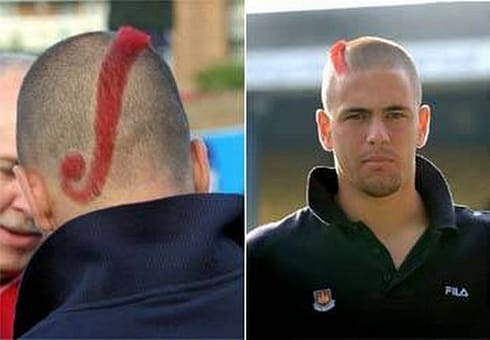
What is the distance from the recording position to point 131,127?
3.25m

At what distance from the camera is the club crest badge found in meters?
3.18

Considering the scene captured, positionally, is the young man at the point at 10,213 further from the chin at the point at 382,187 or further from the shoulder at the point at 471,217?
the shoulder at the point at 471,217

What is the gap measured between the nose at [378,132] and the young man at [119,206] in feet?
1.58

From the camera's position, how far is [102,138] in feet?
10.7

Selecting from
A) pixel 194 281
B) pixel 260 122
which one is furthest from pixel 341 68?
pixel 194 281

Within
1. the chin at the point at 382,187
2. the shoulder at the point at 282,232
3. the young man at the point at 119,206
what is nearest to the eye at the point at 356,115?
the chin at the point at 382,187

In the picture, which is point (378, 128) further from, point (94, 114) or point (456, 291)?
point (94, 114)

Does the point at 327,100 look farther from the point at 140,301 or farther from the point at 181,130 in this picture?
the point at 140,301

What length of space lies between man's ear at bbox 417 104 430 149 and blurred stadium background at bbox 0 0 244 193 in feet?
1.92

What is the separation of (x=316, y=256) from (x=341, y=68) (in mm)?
629

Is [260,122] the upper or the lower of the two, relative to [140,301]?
upper

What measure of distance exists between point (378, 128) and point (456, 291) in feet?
1.93

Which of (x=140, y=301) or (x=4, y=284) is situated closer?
(x=140, y=301)

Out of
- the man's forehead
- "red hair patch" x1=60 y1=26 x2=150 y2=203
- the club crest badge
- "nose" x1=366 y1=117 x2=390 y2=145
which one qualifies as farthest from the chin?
"red hair patch" x1=60 y1=26 x2=150 y2=203
